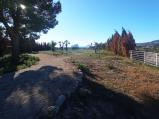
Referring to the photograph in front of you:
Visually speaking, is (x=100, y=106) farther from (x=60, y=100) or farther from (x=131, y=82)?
(x=131, y=82)

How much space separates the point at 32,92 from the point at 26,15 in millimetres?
17991

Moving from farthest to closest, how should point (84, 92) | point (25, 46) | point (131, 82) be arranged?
point (25, 46)
point (131, 82)
point (84, 92)

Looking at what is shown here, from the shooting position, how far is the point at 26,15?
2850 cm

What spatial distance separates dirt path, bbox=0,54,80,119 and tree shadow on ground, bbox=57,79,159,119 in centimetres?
52

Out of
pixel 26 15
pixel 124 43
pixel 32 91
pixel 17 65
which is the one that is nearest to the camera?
pixel 32 91

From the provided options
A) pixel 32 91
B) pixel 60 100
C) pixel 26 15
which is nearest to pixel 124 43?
pixel 26 15

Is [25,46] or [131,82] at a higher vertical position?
[25,46]

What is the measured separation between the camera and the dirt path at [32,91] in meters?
9.80

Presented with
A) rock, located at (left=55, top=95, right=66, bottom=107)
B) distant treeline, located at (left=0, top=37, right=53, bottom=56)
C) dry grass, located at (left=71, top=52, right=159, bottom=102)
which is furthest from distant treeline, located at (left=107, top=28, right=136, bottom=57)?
rock, located at (left=55, top=95, right=66, bottom=107)

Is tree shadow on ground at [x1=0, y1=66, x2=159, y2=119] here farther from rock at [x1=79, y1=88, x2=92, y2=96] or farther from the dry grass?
the dry grass

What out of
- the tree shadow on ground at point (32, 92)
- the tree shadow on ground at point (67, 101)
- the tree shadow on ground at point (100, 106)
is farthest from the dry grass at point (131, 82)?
the tree shadow on ground at point (32, 92)

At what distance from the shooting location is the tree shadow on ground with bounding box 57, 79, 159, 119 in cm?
1051

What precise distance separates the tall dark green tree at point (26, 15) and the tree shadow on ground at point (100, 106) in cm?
1496

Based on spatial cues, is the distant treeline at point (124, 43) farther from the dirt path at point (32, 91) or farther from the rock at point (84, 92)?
the rock at point (84, 92)
